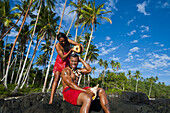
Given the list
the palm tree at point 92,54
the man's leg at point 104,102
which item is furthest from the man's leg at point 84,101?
the palm tree at point 92,54

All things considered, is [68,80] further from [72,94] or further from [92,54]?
[92,54]

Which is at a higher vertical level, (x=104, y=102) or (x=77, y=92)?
(x=77, y=92)

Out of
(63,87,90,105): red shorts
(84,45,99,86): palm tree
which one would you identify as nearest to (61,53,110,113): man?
(63,87,90,105): red shorts

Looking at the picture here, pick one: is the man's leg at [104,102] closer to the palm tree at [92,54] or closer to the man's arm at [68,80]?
the man's arm at [68,80]

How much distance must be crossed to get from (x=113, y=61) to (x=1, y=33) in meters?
41.5

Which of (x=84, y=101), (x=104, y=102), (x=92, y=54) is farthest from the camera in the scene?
(x=92, y=54)

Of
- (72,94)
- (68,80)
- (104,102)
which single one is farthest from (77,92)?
(104,102)

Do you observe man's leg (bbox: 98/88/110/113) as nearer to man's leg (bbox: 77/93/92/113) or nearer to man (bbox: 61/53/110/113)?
man (bbox: 61/53/110/113)

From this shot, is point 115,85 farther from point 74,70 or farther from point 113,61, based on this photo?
point 74,70

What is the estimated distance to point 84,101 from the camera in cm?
148

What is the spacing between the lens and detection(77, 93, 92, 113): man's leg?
1.44 metres

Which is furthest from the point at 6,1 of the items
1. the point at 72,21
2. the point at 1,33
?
the point at 72,21

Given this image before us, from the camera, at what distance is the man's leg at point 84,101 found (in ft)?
4.72

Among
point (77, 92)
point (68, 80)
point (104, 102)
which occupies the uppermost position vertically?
point (68, 80)
